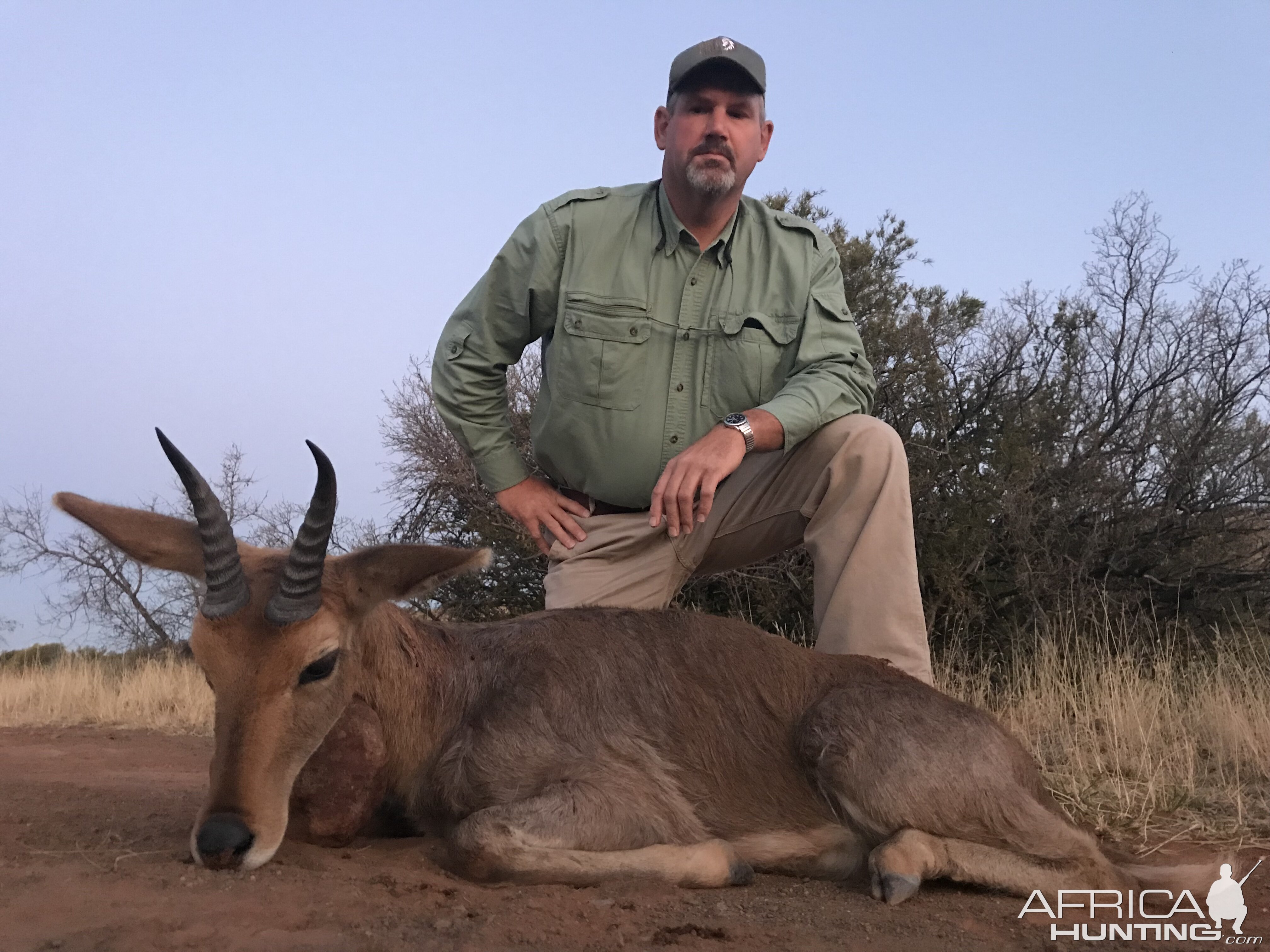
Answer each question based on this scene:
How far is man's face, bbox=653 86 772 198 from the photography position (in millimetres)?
6285

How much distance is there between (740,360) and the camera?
6.37 metres

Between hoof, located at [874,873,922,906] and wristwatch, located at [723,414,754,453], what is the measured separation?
7.09ft

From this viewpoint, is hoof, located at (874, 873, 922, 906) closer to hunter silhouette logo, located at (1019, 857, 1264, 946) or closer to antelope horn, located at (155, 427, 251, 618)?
hunter silhouette logo, located at (1019, 857, 1264, 946)

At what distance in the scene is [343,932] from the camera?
3.35 metres

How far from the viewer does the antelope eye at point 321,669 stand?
14.1ft

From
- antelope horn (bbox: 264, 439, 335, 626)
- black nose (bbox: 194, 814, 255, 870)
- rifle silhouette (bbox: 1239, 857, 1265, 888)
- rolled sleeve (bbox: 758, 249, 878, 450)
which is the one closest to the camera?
black nose (bbox: 194, 814, 255, 870)

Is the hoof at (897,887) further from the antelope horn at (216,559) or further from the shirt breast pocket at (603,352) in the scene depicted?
the shirt breast pocket at (603,352)

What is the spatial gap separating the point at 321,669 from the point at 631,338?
109 inches

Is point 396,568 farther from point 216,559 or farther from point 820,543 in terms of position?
point 820,543

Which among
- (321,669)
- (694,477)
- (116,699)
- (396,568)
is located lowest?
(116,699)

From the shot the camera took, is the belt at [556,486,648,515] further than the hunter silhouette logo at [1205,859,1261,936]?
Yes

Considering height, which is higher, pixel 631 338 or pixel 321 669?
pixel 631 338

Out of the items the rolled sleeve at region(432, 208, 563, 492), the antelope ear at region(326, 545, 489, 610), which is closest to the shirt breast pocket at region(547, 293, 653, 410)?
the rolled sleeve at region(432, 208, 563, 492)

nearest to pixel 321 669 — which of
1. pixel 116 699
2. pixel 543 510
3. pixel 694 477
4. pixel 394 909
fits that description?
pixel 394 909
